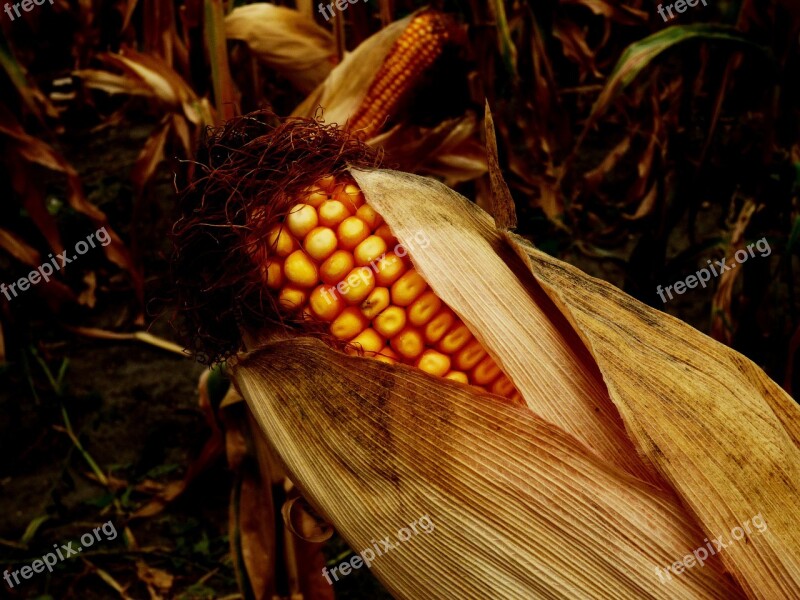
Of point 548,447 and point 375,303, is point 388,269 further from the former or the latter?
point 548,447

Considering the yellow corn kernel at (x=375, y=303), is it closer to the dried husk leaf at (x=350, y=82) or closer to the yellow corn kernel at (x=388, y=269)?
the yellow corn kernel at (x=388, y=269)

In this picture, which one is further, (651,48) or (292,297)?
(651,48)

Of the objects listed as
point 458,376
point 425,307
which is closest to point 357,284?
point 425,307

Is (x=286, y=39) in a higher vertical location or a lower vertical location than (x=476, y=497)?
higher

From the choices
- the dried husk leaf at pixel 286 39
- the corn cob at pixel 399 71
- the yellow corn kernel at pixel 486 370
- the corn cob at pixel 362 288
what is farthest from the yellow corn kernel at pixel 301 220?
the dried husk leaf at pixel 286 39

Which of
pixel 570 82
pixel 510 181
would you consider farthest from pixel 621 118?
pixel 510 181

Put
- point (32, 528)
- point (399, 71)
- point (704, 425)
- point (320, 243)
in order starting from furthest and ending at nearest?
point (399, 71), point (32, 528), point (320, 243), point (704, 425)

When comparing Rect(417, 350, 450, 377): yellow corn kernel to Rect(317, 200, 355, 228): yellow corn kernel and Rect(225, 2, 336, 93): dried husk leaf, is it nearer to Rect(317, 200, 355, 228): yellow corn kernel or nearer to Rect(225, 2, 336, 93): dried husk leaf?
Rect(317, 200, 355, 228): yellow corn kernel
